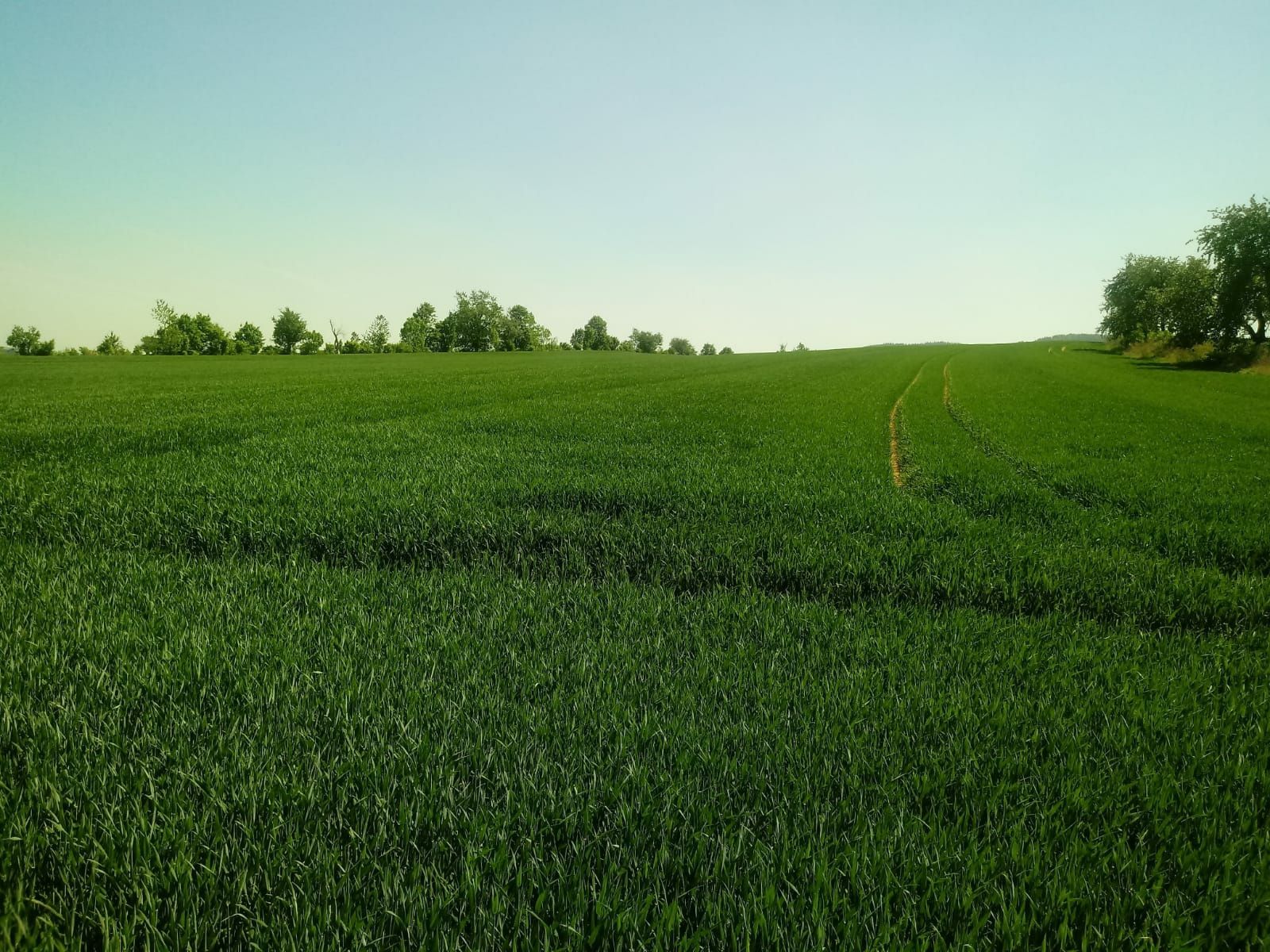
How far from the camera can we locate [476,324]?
432 feet

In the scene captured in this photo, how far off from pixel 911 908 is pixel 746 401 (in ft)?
83.8

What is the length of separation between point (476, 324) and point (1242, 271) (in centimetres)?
11900

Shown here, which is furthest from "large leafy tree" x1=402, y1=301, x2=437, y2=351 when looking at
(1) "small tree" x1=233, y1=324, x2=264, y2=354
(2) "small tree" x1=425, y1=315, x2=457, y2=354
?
(1) "small tree" x1=233, y1=324, x2=264, y2=354

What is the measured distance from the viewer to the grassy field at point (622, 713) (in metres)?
2.38

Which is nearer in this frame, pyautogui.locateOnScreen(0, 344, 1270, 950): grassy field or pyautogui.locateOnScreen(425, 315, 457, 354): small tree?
pyautogui.locateOnScreen(0, 344, 1270, 950): grassy field

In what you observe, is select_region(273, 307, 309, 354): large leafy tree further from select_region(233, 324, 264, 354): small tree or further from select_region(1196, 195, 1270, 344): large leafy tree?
select_region(1196, 195, 1270, 344): large leafy tree

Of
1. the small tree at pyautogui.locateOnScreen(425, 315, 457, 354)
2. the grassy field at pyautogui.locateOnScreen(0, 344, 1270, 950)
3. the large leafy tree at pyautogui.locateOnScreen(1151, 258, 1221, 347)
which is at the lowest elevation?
the grassy field at pyautogui.locateOnScreen(0, 344, 1270, 950)

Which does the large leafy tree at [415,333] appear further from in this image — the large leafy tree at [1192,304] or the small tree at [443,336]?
the large leafy tree at [1192,304]

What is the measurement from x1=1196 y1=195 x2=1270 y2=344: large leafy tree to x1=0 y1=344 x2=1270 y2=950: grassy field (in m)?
53.7

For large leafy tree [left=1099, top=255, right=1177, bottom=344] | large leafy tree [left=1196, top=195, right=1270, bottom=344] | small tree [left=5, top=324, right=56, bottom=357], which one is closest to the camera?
large leafy tree [left=1196, top=195, right=1270, bottom=344]

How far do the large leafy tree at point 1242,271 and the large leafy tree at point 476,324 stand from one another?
113 m

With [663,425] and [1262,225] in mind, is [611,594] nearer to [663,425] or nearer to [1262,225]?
[663,425]

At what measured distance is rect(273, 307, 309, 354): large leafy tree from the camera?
128250mm

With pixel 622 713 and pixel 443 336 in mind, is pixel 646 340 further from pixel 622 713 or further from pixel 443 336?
pixel 622 713
